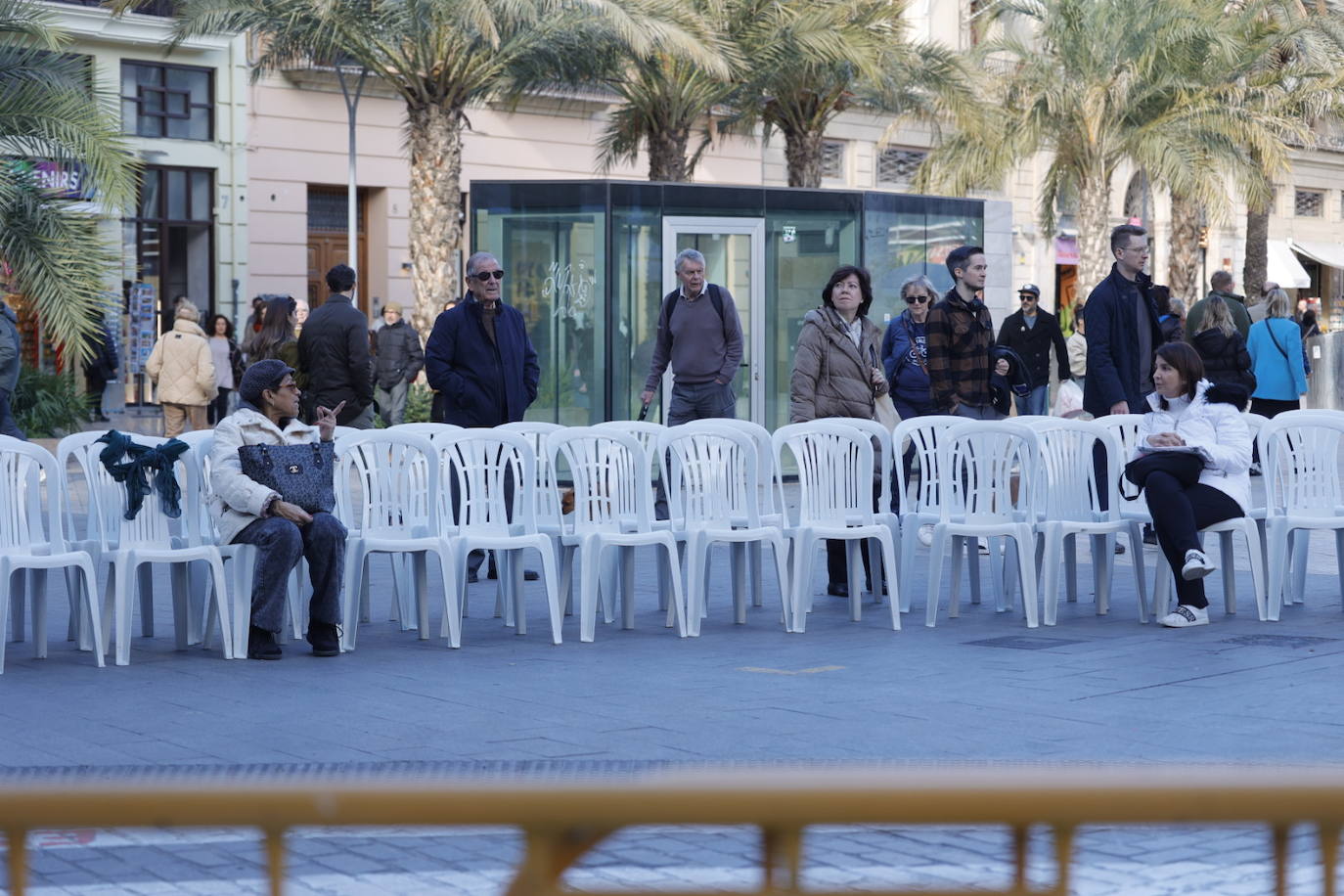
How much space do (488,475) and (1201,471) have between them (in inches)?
129

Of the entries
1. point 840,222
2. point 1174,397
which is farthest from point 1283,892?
point 840,222

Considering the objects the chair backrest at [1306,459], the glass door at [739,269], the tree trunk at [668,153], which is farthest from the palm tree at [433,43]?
the chair backrest at [1306,459]

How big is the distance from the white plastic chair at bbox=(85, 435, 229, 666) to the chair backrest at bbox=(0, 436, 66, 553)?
0.25 m

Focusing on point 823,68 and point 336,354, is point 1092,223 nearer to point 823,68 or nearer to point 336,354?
point 823,68

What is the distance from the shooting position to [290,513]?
7.96 m

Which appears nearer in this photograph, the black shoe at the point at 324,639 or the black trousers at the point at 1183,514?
the black shoe at the point at 324,639

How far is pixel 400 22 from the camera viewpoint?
21.4m

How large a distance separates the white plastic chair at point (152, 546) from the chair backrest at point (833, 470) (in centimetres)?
264

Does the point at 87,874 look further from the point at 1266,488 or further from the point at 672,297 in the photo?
the point at 672,297

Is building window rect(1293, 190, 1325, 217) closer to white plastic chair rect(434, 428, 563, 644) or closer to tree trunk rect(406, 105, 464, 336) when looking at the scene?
tree trunk rect(406, 105, 464, 336)

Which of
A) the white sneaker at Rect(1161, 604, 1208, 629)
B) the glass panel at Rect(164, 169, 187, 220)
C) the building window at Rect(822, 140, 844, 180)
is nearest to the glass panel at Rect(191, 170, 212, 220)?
the glass panel at Rect(164, 169, 187, 220)

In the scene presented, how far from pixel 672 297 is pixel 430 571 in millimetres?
2190

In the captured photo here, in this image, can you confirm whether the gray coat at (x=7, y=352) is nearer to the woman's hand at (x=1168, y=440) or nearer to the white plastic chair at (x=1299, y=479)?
the woman's hand at (x=1168, y=440)

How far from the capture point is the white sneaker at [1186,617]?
873 centimetres
